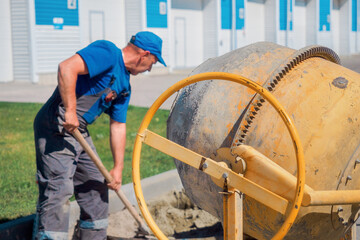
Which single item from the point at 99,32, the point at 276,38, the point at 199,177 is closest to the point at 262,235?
the point at 199,177

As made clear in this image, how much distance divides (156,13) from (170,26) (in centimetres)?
101

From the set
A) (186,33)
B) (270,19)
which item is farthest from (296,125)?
(270,19)

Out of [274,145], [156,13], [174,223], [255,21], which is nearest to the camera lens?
[274,145]

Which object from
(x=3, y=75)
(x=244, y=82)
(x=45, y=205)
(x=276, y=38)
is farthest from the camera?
(x=276, y=38)

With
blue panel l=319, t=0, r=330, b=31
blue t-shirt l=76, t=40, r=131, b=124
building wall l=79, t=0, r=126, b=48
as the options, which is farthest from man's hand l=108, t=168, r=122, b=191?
blue panel l=319, t=0, r=330, b=31

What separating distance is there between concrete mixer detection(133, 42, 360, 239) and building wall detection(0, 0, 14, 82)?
1458 cm

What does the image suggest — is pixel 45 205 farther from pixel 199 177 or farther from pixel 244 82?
pixel 244 82

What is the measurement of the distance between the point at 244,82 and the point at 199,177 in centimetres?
87

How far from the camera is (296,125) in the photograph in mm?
2783

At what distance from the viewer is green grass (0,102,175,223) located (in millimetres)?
4842

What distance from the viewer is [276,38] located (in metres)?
28.9

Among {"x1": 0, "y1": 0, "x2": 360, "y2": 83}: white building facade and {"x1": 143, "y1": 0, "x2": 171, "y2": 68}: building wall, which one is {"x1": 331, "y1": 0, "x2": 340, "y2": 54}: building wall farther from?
{"x1": 143, "y1": 0, "x2": 171, "y2": 68}: building wall

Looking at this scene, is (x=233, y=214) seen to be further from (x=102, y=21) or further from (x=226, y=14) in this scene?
(x=226, y=14)

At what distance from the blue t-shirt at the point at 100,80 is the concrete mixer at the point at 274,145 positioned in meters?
0.79
